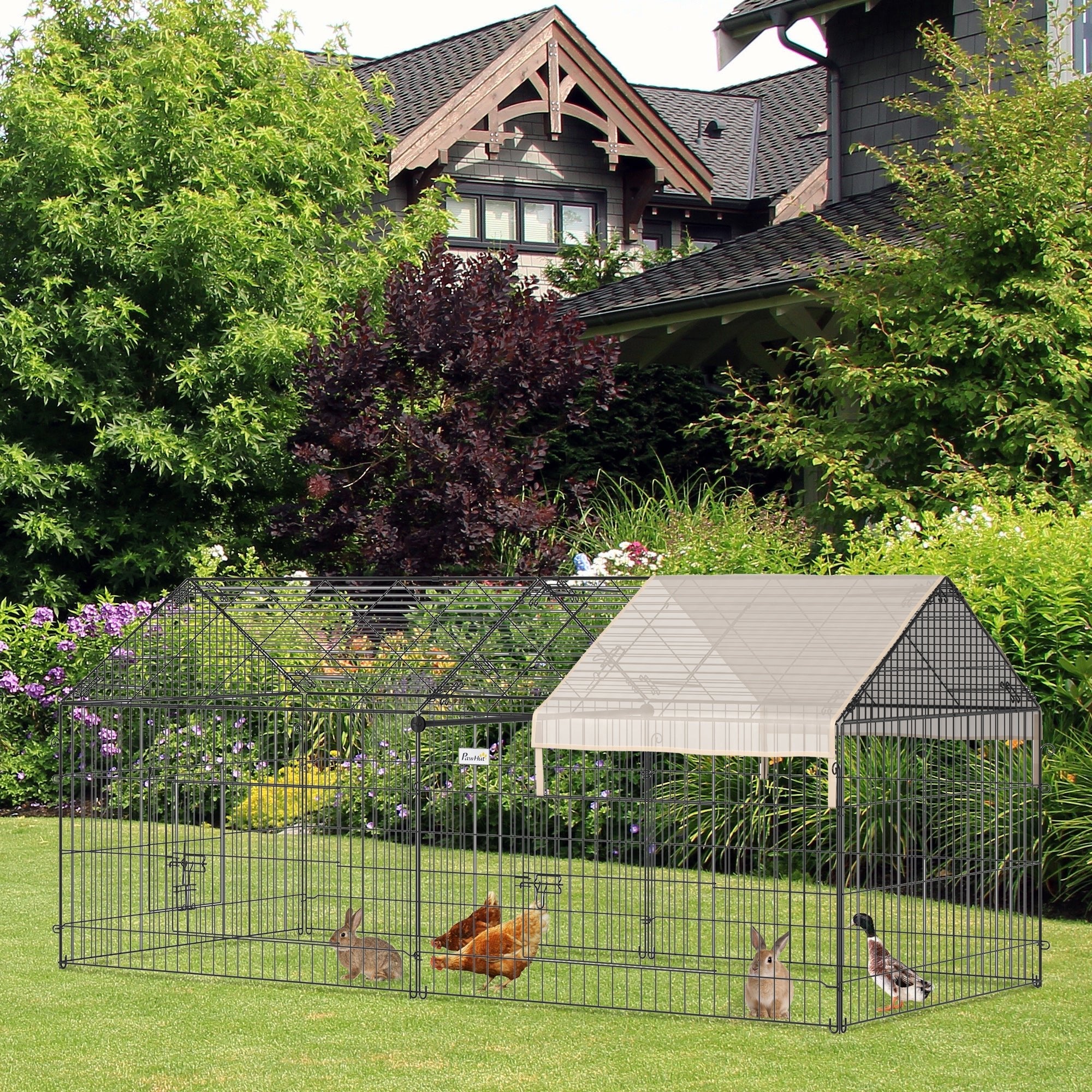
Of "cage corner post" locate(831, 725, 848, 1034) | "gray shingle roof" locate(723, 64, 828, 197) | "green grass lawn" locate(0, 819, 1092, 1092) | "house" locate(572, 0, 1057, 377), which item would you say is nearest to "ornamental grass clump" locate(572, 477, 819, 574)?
"house" locate(572, 0, 1057, 377)

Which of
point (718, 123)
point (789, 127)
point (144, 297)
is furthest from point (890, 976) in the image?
point (789, 127)

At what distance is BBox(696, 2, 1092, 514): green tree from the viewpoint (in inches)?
516

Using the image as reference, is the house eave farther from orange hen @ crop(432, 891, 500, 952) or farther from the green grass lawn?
the green grass lawn

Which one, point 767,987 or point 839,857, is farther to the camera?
point 767,987

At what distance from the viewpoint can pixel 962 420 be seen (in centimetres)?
1370

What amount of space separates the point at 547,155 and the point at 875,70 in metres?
6.21

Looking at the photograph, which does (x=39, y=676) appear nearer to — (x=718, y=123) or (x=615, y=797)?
(x=615, y=797)

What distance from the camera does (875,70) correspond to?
1888cm

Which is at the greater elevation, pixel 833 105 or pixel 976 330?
pixel 833 105

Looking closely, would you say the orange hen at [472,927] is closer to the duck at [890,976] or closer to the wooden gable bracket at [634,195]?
the duck at [890,976]

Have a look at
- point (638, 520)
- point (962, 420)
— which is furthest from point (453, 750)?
point (962, 420)

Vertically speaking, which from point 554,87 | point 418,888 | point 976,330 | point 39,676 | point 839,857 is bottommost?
point 418,888

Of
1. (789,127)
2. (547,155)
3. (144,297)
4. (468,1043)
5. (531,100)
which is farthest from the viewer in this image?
(789,127)

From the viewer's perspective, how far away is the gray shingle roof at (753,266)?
15.6 m
